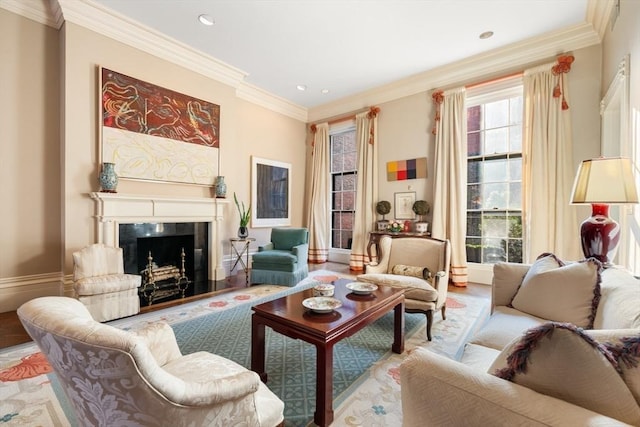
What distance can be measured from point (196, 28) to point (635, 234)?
16.3ft

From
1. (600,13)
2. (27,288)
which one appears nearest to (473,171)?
(600,13)

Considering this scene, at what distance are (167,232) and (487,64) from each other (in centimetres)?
Answer: 526

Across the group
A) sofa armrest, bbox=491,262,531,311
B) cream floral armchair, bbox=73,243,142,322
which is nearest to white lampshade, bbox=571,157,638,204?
sofa armrest, bbox=491,262,531,311

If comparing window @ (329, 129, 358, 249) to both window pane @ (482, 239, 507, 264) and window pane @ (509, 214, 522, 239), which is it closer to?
window pane @ (482, 239, 507, 264)

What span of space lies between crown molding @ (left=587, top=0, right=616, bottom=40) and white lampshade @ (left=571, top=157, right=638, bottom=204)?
2081 millimetres

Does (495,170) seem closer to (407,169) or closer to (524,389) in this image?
(407,169)

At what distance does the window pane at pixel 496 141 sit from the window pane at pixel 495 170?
0.16m

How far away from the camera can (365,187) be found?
17.4 ft

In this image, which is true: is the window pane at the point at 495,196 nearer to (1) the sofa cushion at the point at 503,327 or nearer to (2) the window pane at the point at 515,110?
(2) the window pane at the point at 515,110

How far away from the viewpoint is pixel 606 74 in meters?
3.14

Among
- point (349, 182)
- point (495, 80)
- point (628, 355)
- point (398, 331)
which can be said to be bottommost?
point (398, 331)

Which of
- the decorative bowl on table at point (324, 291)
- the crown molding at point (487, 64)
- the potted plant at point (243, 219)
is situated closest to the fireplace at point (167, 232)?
the potted plant at point (243, 219)

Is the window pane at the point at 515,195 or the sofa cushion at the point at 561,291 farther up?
the window pane at the point at 515,195

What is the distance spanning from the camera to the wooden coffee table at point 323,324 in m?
1.48
